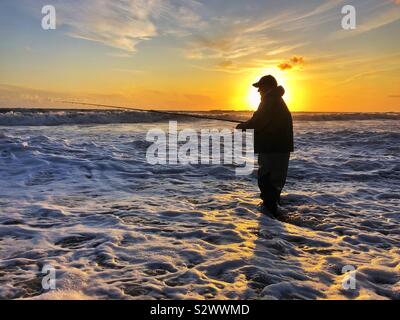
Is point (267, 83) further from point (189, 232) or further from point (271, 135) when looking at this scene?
point (189, 232)

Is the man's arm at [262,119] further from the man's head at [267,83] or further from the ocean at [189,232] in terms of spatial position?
the ocean at [189,232]

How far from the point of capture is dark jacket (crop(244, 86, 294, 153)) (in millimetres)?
6668

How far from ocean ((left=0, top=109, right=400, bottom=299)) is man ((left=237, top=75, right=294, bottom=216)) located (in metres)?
0.56

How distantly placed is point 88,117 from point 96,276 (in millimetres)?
28627

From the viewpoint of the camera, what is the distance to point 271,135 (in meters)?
6.77

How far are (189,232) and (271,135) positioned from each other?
2.22 metres

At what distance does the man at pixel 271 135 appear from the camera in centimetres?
669

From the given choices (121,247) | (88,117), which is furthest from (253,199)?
(88,117)
